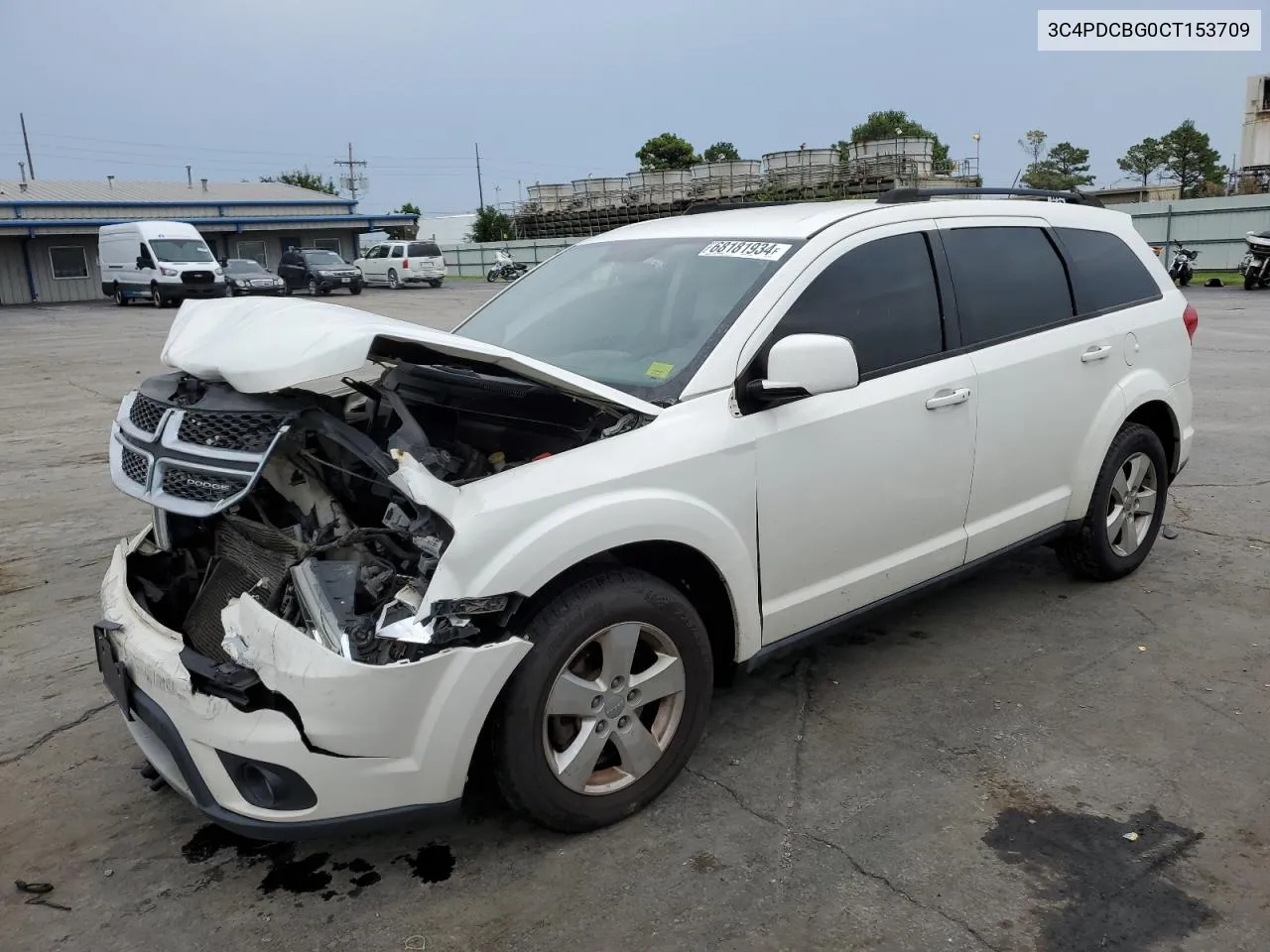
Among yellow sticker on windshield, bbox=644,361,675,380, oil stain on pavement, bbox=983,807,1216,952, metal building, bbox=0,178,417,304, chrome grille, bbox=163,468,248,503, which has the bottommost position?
oil stain on pavement, bbox=983,807,1216,952

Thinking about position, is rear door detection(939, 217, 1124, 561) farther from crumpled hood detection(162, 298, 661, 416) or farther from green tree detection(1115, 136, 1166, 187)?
green tree detection(1115, 136, 1166, 187)

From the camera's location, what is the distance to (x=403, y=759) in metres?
2.63

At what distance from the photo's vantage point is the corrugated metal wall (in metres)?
27.9

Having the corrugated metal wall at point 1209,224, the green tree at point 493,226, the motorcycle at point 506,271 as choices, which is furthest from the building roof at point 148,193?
the corrugated metal wall at point 1209,224

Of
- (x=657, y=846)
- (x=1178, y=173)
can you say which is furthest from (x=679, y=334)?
(x=1178, y=173)

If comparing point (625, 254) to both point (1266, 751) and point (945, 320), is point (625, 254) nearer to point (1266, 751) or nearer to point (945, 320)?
point (945, 320)

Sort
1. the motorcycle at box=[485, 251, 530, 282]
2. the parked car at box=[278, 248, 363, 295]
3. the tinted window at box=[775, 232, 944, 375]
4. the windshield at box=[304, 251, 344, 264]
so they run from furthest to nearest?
the motorcycle at box=[485, 251, 530, 282], the windshield at box=[304, 251, 344, 264], the parked car at box=[278, 248, 363, 295], the tinted window at box=[775, 232, 944, 375]

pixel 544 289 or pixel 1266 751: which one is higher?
pixel 544 289

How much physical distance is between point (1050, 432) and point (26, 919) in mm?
3973

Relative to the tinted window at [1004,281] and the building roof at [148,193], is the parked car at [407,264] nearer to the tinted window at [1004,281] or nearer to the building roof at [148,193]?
the building roof at [148,193]

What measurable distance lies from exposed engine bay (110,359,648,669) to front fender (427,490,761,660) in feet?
0.23

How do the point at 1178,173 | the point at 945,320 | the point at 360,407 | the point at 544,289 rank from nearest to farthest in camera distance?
the point at 360,407
the point at 945,320
the point at 544,289
the point at 1178,173

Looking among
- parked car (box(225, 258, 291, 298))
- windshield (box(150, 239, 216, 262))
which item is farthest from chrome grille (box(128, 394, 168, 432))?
windshield (box(150, 239, 216, 262))

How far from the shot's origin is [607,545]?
2869 mm
